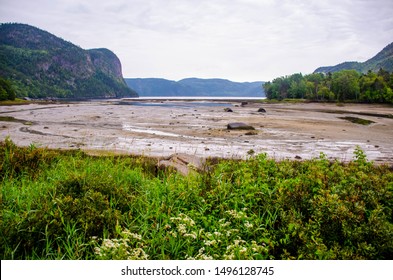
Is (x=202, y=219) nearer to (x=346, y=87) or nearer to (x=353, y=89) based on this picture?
(x=353, y=89)

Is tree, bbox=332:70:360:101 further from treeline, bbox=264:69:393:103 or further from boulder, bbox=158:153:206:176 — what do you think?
boulder, bbox=158:153:206:176


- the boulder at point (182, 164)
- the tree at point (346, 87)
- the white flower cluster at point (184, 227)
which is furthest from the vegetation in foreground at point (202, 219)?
the tree at point (346, 87)

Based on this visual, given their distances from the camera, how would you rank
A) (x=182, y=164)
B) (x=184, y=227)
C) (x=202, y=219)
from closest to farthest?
1. (x=184, y=227)
2. (x=202, y=219)
3. (x=182, y=164)

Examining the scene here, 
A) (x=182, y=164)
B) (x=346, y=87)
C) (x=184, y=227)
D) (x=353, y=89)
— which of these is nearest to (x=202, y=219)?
(x=184, y=227)

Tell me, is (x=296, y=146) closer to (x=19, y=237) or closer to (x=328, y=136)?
(x=328, y=136)

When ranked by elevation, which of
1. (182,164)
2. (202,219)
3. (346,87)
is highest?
(346,87)

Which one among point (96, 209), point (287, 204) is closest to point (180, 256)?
point (96, 209)

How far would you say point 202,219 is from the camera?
16.9 ft

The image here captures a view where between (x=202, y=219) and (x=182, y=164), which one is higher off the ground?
(x=182, y=164)

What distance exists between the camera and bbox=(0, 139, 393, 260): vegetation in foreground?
4.27 metres

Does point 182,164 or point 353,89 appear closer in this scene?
point 182,164

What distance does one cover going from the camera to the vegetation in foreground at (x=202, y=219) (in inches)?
168

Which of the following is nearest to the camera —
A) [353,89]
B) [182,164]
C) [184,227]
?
[184,227]
